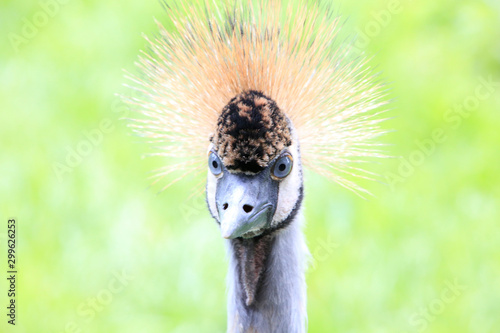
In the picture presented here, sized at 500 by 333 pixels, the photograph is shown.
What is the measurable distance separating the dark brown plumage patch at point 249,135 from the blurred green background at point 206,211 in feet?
2.67

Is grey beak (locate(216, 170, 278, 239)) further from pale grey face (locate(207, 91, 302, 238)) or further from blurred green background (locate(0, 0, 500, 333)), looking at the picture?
blurred green background (locate(0, 0, 500, 333))

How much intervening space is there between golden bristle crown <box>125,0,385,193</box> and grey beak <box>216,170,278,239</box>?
151mm

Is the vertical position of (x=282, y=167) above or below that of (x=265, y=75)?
below

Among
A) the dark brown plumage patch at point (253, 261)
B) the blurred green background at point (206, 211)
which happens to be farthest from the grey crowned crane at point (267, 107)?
the blurred green background at point (206, 211)

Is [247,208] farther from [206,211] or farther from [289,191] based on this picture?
[206,211]

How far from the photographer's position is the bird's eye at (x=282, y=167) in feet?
4.83

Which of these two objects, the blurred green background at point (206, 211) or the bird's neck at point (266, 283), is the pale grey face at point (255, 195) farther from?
the blurred green background at point (206, 211)

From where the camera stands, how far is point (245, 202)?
1423 mm

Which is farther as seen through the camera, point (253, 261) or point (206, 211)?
point (206, 211)

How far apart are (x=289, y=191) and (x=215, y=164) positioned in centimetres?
19

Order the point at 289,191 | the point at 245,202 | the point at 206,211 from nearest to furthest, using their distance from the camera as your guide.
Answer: the point at 245,202
the point at 289,191
the point at 206,211

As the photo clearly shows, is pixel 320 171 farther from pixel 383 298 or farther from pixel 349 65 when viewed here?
pixel 383 298

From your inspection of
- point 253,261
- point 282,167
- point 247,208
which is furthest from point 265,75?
point 253,261

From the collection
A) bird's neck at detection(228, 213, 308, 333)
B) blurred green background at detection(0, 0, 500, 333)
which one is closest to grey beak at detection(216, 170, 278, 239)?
bird's neck at detection(228, 213, 308, 333)
